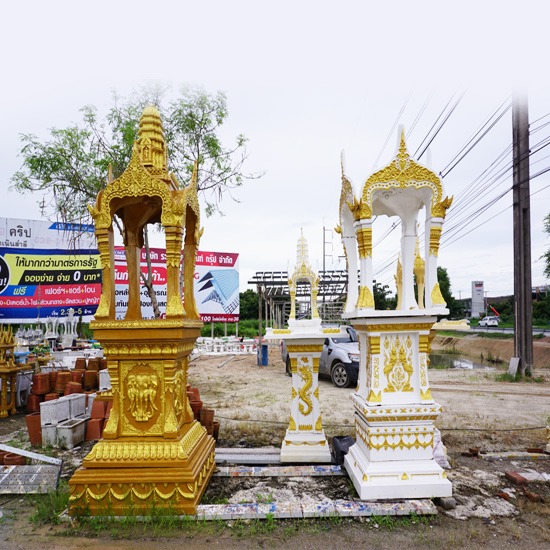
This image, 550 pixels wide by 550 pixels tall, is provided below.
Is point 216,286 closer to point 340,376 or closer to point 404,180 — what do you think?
point 340,376

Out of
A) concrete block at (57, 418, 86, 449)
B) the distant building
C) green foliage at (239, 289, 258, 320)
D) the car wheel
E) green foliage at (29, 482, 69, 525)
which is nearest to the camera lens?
green foliage at (29, 482, 69, 525)

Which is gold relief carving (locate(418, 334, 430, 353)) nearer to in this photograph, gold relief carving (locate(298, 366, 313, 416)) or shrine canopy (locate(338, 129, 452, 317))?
shrine canopy (locate(338, 129, 452, 317))

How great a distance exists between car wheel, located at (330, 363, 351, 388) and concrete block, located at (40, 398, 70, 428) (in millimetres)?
6797

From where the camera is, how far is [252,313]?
4312cm

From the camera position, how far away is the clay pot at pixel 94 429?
6.02 metres

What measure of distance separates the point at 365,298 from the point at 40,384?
269 inches

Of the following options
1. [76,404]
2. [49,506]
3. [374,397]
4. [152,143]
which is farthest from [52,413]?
[374,397]

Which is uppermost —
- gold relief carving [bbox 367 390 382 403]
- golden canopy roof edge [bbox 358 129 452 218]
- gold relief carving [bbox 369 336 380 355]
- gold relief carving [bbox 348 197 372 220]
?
golden canopy roof edge [bbox 358 129 452 218]

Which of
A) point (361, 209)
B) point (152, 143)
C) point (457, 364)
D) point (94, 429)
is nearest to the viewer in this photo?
point (361, 209)

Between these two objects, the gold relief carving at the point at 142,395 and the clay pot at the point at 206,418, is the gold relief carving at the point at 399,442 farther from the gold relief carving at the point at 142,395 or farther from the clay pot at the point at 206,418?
the clay pot at the point at 206,418

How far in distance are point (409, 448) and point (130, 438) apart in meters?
2.69

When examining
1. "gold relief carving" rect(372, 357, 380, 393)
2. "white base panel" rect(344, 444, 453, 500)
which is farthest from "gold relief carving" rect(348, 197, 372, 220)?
"white base panel" rect(344, 444, 453, 500)

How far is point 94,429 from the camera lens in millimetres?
6027

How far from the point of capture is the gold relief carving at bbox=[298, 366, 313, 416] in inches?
204
